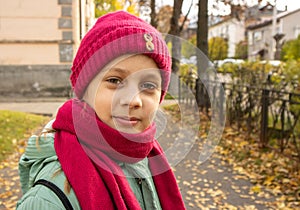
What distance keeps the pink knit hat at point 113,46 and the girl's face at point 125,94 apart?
0.09 feet

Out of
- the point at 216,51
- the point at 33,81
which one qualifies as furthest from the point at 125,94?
the point at 216,51

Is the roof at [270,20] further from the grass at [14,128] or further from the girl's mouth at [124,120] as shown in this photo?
the girl's mouth at [124,120]

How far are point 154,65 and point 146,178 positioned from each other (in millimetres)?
416

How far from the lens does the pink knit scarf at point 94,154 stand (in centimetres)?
104

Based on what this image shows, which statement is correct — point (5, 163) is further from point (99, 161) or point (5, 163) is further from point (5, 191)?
point (99, 161)

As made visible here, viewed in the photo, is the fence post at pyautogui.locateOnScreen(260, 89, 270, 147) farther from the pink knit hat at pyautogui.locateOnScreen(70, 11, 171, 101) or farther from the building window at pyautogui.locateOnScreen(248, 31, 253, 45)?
the building window at pyautogui.locateOnScreen(248, 31, 253, 45)

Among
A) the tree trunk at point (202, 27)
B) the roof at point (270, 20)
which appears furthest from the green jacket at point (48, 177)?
the roof at point (270, 20)

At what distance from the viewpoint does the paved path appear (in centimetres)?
414

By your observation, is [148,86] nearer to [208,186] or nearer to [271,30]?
[208,186]

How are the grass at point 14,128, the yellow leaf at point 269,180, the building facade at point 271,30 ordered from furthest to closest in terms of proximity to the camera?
1. the building facade at point 271,30
2. the grass at point 14,128
3. the yellow leaf at point 269,180

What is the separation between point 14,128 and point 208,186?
14.8 feet

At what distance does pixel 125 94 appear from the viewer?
1.07 m

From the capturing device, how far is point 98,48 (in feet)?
3.71

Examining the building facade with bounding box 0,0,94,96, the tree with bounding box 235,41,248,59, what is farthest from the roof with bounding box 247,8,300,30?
the building facade with bounding box 0,0,94,96
